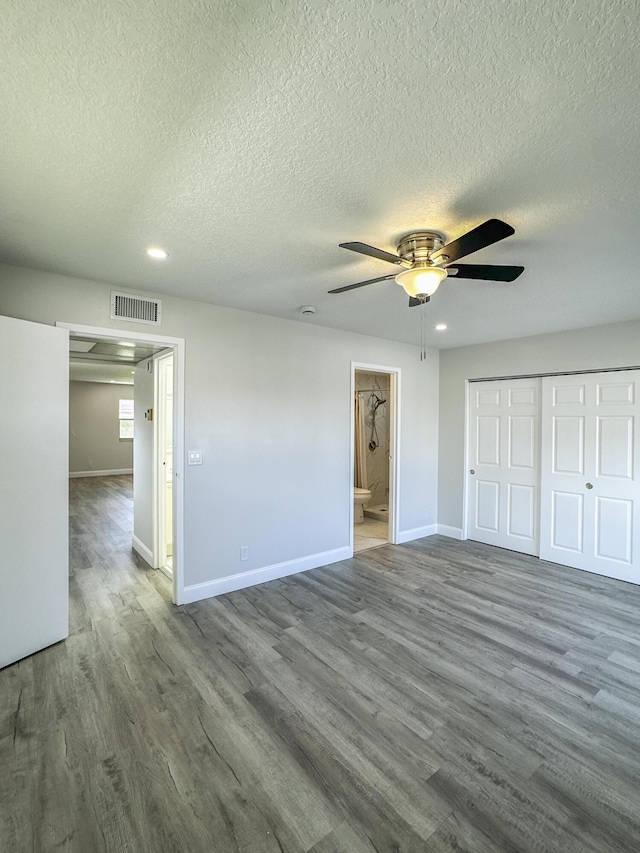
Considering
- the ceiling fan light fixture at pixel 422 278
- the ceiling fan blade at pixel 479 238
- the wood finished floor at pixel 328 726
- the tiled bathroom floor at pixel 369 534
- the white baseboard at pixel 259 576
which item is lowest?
the tiled bathroom floor at pixel 369 534

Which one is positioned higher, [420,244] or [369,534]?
[420,244]

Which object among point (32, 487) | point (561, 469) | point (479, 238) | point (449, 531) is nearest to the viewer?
point (479, 238)

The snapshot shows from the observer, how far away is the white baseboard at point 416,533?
498 centimetres

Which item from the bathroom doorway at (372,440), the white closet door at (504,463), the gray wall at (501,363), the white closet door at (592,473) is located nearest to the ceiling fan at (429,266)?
the gray wall at (501,363)

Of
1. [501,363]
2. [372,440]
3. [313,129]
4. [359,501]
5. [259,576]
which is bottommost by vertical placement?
[259,576]

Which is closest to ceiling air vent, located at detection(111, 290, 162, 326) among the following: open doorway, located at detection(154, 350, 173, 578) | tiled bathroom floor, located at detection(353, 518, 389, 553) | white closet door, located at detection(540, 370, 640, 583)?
open doorway, located at detection(154, 350, 173, 578)

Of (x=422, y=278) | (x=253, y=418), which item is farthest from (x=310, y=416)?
(x=422, y=278)

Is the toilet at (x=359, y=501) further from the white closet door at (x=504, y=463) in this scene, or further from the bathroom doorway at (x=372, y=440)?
the white closet door at (x=504, y=463)

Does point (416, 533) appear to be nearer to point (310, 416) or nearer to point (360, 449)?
point (360, 449)

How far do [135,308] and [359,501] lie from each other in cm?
404

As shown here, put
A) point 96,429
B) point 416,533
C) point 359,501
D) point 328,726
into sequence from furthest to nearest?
point 96,429 → point 359,501 → point 416,533 → point 328,726

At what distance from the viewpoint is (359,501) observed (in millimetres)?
5824

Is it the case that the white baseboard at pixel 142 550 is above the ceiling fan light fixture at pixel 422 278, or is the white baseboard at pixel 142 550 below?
below

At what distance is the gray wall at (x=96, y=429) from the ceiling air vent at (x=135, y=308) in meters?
8.51
